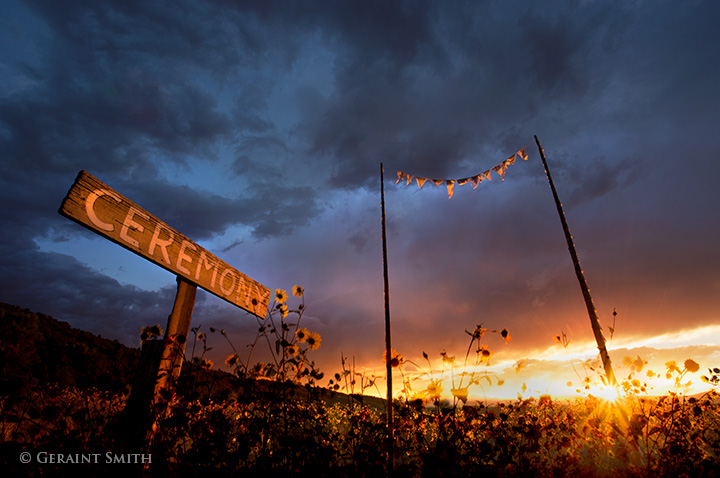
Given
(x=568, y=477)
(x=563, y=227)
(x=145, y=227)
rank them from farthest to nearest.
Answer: (x=563, y=227)
(x=568, y=477)
(x=145, y=227)

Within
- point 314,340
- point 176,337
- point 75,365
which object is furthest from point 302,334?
point 75,365

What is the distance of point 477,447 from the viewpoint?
2984 mm

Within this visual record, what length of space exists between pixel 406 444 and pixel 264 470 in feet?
7.84

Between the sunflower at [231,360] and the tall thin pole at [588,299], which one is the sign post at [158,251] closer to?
the sunflower at [231,360]

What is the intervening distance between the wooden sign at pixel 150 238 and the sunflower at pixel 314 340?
62 centimetres

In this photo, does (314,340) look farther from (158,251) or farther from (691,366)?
(691,366)

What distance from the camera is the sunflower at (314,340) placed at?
3568mm

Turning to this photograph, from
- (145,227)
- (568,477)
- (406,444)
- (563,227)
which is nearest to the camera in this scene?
(145,227)

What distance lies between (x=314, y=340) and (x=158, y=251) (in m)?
1.86

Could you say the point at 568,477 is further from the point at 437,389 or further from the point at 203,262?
the point at 203,262

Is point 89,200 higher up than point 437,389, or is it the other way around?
point 89,200

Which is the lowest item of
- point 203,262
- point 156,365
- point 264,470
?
point 264,470

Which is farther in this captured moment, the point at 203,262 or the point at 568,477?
the point at 568,477

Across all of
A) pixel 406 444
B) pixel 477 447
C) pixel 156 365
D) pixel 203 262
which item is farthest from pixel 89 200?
pixel 406 444
